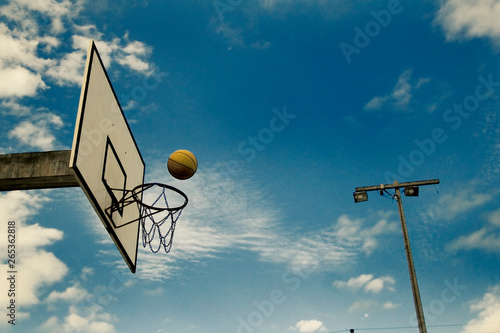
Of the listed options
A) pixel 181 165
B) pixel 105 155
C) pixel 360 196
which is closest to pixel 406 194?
pixel 360 196

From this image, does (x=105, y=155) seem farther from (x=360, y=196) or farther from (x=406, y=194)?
(x=406, y=194)

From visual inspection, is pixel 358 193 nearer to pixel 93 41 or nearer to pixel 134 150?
pixel 134 150

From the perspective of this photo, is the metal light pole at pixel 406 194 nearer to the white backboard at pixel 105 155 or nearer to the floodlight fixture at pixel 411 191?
the floodlight fixture at pixel 411 191

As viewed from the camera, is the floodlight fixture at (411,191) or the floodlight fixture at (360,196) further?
the floodlight fixture at (360,196)

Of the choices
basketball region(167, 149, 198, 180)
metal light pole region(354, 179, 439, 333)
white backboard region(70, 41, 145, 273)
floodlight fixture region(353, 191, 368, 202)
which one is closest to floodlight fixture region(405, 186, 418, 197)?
metal light pole region(354, 179, 439, 333)

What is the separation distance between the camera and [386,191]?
11961 millimetres

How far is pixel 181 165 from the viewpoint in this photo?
25.8ft

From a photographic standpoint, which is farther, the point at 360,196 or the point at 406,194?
the point at 360,196

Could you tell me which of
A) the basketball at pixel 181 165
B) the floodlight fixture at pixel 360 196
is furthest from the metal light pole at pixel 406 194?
the basketball at pixel 181 165

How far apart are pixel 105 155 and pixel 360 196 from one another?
7.52m

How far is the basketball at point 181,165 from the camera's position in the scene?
309 inches

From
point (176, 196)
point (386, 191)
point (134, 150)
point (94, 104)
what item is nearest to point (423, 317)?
point (386, 191)

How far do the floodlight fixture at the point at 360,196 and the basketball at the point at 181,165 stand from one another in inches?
230

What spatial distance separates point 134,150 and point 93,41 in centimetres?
313
